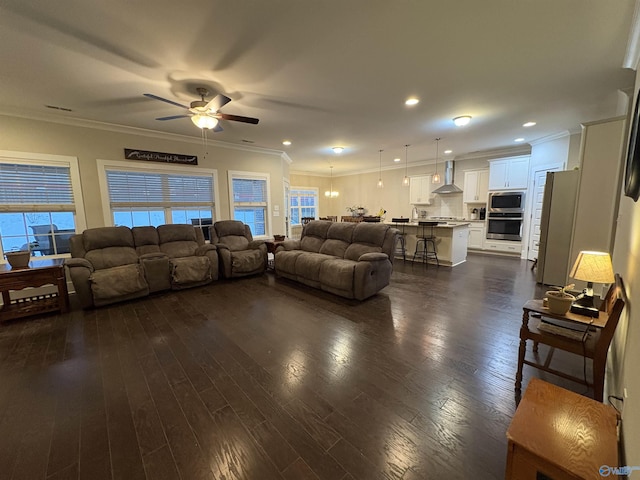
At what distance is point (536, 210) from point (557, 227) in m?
2.16

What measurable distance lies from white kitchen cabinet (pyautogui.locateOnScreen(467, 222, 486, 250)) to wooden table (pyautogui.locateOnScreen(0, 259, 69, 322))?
28.9ft

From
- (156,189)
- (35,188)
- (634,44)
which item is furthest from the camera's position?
(156,189)

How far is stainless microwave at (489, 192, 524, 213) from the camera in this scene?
20.6 ft

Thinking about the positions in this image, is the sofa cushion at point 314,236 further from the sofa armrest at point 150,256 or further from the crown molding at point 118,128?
the crown molding at point 118,128

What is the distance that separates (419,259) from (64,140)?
7.19 m

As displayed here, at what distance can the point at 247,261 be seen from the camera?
4754mm

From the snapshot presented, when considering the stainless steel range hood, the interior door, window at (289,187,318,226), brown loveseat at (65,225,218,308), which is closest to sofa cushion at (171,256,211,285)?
brown loveseat at (65,225,218,308)

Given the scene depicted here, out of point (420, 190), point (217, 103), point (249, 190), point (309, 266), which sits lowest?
point (309, 266)

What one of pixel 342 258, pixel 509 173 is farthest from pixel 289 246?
pixel 509 173

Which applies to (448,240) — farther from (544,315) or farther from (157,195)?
(157,195)

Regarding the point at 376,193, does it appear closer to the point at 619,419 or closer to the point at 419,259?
the point at 419,259

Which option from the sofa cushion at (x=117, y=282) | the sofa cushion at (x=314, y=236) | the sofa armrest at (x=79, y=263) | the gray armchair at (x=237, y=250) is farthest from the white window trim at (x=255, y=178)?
the sofa armrest at (x=79, y=263)

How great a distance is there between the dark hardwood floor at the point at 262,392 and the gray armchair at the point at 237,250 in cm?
137

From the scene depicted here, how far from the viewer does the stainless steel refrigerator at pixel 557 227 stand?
4.01m
